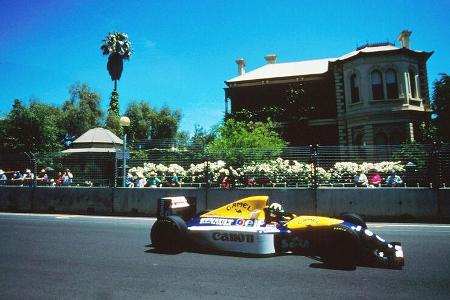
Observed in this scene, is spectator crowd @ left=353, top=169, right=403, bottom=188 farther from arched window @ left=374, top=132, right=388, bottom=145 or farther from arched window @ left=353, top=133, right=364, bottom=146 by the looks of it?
arched window @ left=353, top=133, right=364, bottom=146

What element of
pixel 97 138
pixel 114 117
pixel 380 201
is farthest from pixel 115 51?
pixel 380 201

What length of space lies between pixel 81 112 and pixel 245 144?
100 feet

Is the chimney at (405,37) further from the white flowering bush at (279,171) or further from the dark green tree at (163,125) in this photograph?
the dark green tree at (163,125)

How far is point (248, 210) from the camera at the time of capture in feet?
19.9

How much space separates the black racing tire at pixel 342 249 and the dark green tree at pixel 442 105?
19344 millimetres

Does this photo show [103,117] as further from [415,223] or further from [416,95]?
[415,223]

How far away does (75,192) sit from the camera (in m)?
13.7

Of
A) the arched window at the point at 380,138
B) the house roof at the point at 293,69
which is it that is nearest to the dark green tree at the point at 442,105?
the arched window at the point at 380,138

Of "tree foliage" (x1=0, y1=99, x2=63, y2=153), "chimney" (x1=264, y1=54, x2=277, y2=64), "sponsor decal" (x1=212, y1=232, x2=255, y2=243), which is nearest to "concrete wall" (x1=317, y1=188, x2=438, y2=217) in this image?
"sponsor decal" (x1=212, y1=232, x2=255, y2=243)

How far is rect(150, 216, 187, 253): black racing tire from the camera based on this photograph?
6137 mm

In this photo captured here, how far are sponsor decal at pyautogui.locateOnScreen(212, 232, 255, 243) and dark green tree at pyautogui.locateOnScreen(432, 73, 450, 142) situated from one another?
19.9m

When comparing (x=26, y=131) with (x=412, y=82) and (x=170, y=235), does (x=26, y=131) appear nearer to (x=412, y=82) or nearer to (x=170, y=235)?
(x=170, y=235)

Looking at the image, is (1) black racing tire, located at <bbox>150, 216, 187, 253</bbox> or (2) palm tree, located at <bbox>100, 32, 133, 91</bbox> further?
(2) palm tree, located at <bbox>100, 32, 133, 91</bbox>

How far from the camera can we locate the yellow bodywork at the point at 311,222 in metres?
5.36
